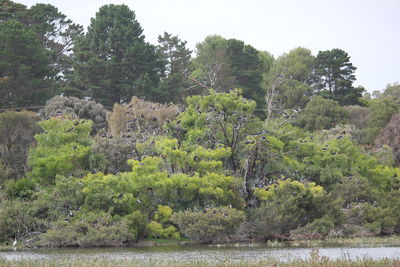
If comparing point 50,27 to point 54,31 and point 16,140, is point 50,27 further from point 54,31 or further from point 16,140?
point 16,140

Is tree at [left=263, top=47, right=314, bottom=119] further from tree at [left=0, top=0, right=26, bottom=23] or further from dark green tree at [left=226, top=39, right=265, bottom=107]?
tree at [left=0, top=0, right=26, bottom=23]

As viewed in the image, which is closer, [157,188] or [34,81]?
[157,188]

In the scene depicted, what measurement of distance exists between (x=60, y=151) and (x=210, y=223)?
11535mm

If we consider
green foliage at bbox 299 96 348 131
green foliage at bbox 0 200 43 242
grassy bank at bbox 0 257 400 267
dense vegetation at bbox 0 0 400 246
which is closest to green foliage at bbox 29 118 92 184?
dense vegetation at bbox 0 0 400 246

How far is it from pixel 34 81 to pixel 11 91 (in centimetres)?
243

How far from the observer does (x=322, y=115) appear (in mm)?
68812

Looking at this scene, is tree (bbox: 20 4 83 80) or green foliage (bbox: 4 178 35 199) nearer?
green foliage (bbox: 4 178 35 199)

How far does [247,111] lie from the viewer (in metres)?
48.0

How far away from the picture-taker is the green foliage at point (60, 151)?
1785 inches

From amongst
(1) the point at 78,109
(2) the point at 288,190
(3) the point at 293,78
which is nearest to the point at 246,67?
(3) the point at 293,78

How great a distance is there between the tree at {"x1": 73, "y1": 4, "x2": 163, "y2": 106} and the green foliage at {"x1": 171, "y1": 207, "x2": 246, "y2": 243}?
32288 millimetres

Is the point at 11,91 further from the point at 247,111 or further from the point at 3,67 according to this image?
the point at 247,111

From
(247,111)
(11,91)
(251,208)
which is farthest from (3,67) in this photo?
(251,208)

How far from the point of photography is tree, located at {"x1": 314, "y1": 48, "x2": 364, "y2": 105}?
80.6m
